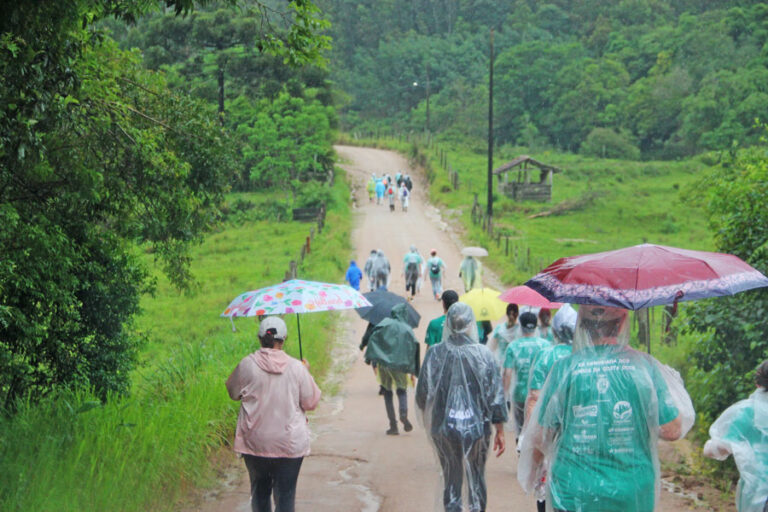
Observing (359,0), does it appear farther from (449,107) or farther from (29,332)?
(29,332)

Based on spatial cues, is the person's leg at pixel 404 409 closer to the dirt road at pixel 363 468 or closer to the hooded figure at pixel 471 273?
the dirt road at pixel 363 468

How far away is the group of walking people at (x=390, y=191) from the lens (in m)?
40.7

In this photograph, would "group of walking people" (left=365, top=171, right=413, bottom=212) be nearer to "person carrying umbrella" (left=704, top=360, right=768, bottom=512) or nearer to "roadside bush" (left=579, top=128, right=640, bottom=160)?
"roadside bush" (left=579, top=128, right=640, bottom=160)

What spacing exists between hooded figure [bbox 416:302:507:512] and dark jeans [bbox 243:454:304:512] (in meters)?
1.06

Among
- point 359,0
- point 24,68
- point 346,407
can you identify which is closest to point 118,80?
point 24,68

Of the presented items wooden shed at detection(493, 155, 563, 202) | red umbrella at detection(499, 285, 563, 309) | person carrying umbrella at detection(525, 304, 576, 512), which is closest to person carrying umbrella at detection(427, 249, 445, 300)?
red umbrella at detection(499, 285, 563, 309)

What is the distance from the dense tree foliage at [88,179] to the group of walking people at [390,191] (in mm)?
29494

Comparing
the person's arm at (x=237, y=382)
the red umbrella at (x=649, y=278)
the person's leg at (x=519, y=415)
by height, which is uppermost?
the red umbrella at (x=649, y=278)

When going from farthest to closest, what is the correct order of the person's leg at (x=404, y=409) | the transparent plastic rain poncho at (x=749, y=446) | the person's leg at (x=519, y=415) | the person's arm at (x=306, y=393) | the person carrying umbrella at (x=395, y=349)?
the person's leg at (x=404, y=409)
the person carrying umbrella at (x=395, y=349)
the person's leg at (x=519, y=415)
the person's arm at (x=306, y=393)
the transparent plastic rain poncho at (x=749, y=446)

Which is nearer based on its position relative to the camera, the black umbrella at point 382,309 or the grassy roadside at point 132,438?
the grassy roadside at point 132,438

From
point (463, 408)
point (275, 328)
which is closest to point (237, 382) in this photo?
point (275, 328)

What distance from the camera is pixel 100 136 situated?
9.09m

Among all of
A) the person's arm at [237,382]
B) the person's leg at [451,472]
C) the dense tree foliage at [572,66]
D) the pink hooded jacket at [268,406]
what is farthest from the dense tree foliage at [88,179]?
the dense tree foliage at [572,66]

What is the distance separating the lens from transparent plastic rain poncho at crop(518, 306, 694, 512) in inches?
176
